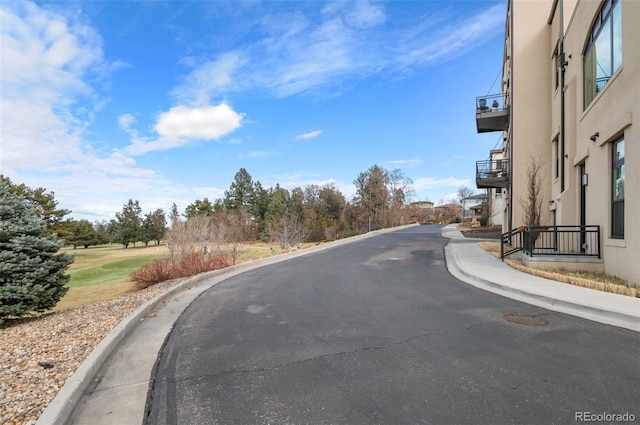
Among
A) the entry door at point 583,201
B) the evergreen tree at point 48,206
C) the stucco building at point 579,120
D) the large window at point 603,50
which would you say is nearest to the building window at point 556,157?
the stucco building at point 579,120

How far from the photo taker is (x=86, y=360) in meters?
4.52

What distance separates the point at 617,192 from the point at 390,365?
29.5ft

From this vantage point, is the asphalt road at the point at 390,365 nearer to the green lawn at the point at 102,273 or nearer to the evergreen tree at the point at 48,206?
the green lawn at the point at 102,273

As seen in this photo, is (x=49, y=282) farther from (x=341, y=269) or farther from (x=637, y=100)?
(x=637, y=100)

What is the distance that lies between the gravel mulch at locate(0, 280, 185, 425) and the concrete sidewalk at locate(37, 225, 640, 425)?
169 mm

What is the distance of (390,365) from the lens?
438 centimetres

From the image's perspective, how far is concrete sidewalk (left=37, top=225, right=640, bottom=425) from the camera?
3.56 m

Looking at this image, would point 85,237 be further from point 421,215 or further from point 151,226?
point 421,215

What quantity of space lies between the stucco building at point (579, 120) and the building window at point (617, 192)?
0.03 metres

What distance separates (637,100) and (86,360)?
37.0 feet

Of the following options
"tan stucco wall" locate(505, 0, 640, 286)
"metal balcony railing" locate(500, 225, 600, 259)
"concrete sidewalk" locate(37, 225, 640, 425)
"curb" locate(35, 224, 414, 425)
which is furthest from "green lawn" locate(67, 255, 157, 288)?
"tan stucco wall" locate(505, 0, 640, 286)

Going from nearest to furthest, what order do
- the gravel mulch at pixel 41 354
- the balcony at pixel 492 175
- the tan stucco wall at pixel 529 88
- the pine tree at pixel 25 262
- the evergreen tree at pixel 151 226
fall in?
the gravel mulch at pixel 41 354, the pine tree at pixel 25 262, the tan stucco wall at pixel 529 88, the balcony at pixel 492 175, the evergreen tree at pixel 151 226

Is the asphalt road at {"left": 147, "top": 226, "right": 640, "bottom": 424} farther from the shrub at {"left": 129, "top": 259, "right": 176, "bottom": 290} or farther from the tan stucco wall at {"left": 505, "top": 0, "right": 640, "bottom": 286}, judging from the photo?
the shrub at {"left": 129, "top": 259, "right": 176, "bottom": 290}

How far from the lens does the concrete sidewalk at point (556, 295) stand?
20.2 feet
